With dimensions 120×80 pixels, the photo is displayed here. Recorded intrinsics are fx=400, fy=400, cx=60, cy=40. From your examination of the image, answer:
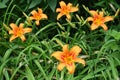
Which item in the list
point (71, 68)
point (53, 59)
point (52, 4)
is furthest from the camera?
point (52, 4)

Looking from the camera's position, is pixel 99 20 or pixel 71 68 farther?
pixel 99 20

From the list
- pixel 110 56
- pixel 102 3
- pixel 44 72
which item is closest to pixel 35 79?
pixel 44 72

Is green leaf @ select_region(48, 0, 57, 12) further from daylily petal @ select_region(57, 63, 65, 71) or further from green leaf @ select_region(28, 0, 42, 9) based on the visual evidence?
daylily petal @ select_region(57, 63, 65, 71)

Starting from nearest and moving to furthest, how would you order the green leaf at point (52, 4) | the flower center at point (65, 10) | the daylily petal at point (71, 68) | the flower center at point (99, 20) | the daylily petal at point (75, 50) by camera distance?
the daylily petal at point (71, 68), the daylily petal at point (75, 50), the flower center at point (99, 20), the flower center at point (65, 10), the green leaf at point (52, 4)

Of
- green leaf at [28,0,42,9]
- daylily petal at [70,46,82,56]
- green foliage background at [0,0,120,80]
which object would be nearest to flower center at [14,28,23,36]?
green foliage background at [0,0,120,80]

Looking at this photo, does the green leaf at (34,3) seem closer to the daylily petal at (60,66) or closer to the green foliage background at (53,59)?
the green foliage background at (53,59)

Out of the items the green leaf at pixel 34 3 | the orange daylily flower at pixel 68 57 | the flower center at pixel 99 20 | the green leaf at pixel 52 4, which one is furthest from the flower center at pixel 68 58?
the green leaf at pixel 34 3

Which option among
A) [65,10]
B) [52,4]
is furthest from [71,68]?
[52,4]

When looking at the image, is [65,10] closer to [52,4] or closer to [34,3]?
[52,4]
